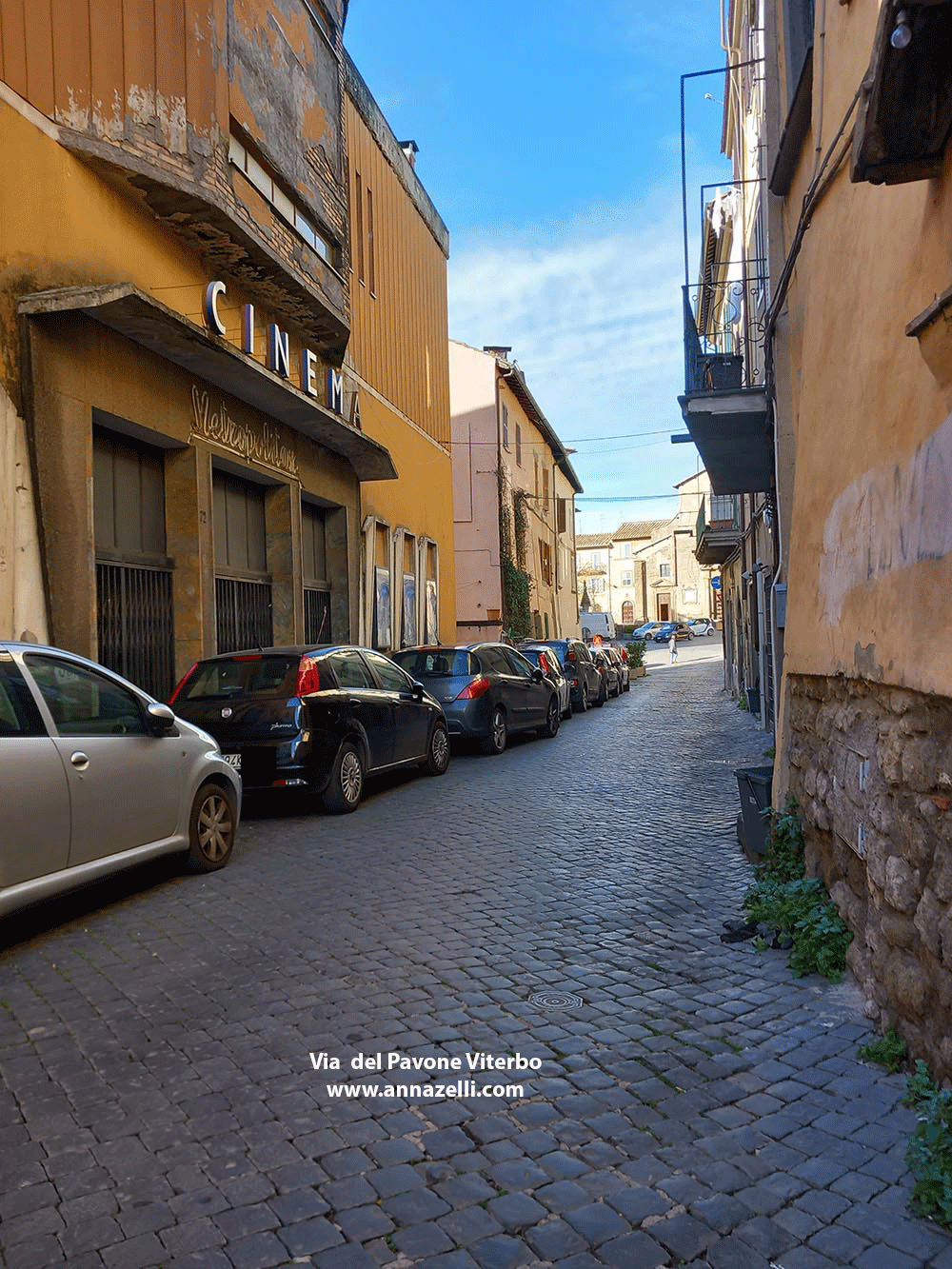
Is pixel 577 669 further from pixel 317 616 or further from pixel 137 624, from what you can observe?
pixel 137 624

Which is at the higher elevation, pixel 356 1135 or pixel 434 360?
pixel 434 360

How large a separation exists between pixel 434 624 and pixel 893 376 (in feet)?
60.3

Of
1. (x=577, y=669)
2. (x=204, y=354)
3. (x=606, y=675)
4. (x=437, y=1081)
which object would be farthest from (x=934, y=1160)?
(x=606, y=675)

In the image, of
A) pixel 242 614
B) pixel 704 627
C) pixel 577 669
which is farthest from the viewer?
pixel 704 627

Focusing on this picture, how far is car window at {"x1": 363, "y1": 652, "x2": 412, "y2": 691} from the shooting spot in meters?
10.6

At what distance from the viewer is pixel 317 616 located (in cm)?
1708

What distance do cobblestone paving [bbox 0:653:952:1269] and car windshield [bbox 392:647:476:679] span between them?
684 centimetres

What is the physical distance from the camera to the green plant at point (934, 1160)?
281cm

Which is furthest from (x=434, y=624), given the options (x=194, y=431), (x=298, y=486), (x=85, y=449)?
(x=85, y=449)

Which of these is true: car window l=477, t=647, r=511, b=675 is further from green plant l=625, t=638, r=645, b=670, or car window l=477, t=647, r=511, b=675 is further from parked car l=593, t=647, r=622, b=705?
green plant l=625, t=638, r=645, b=670

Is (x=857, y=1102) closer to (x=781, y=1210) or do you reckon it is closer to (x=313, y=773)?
(x=781, y=1210)

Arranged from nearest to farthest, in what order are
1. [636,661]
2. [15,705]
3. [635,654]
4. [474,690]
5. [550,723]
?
[15,705] → [474,690] → [550,723] → [636,661] → [635,654]

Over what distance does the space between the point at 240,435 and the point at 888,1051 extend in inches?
455

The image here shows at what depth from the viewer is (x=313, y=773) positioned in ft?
28.7
